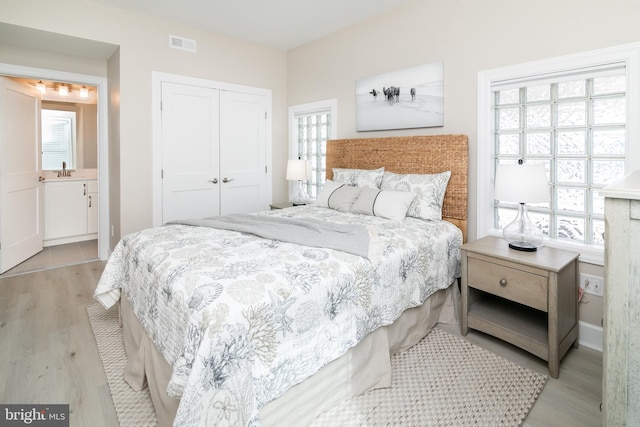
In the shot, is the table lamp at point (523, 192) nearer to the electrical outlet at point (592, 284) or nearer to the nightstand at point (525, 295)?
the nightstand at point (525, 295)

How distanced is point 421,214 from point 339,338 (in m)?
1.48

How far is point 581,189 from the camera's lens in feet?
8.09

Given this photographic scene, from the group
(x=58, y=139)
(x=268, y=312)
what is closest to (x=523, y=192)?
(x=268, y=312)

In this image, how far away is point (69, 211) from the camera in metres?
5.01

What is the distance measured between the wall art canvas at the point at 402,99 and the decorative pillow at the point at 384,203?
2.61 ft

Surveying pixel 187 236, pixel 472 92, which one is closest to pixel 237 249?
pixel 187 236

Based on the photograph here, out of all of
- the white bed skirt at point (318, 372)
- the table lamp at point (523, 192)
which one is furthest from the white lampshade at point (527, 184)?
the white bed skirt at point (318, 372)

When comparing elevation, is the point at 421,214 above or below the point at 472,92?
below

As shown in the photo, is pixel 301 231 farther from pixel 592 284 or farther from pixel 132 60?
pixel 132 60

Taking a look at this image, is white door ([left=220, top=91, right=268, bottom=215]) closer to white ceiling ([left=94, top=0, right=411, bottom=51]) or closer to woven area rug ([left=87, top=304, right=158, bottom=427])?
white ceiling ([left=94, top=0, right=411, bottom=51])

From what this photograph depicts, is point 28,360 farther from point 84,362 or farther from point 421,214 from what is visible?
point 421,214

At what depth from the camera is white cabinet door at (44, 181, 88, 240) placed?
15.9ft

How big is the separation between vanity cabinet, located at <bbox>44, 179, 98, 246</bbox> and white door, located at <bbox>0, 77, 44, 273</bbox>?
1.09 ft
